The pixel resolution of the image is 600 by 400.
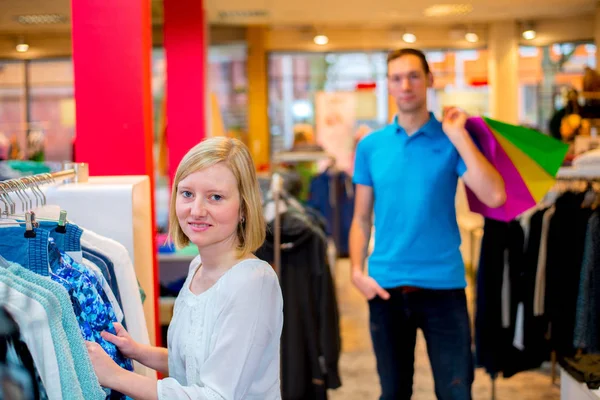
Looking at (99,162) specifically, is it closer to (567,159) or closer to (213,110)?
(567,159)

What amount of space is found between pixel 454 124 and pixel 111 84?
143 cm

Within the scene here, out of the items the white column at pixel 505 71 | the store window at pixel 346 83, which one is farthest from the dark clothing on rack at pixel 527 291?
the store window at pixel 346 83

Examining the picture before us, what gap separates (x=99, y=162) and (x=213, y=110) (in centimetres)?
455

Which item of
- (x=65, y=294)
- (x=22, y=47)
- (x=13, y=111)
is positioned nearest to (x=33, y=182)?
(x=65, y=294)

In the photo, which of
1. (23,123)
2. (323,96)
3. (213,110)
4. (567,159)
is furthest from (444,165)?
(323,96)

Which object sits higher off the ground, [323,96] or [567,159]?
[323,96]

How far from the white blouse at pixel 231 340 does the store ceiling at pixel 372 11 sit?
7629 millimetres

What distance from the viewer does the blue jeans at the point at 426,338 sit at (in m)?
2.68

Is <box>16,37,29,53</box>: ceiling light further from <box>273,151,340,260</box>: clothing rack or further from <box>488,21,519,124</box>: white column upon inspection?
<box>488,21,519,124</box>: white column

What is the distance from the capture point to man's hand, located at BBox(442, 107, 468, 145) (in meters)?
2.72

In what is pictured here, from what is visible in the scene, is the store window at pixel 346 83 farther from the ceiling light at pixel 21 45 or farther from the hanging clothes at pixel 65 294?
the hanging clothes at pixel 65 294

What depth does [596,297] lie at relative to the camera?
374 cm

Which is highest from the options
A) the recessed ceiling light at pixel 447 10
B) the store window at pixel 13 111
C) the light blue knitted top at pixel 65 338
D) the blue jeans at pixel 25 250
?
the recessed ceiling light at pixel 447 10

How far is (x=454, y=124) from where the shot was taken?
9.01ft
